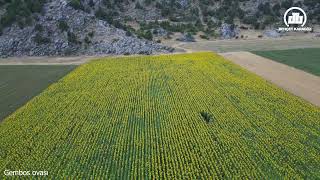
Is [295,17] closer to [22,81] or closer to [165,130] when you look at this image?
[22,81]

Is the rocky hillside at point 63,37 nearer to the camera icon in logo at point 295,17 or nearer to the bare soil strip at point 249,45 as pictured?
the bare soil strip at point 249,45

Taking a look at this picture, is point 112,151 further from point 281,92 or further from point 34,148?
point 281,92

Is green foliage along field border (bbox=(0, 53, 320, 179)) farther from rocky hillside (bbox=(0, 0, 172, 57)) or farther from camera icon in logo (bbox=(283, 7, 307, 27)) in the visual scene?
camera icon in logo (bbox=(283, 7, 307, 27))

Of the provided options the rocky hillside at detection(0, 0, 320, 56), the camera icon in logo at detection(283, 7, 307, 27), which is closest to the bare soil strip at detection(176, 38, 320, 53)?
the rocky hillside at detection(0, 0, 320, 56)

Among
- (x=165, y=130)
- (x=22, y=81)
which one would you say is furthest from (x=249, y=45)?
(x=165, y=130)

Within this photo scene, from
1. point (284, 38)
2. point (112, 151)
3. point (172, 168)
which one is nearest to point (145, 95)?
point (112, 151)

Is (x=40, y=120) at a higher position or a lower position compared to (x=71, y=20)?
lower

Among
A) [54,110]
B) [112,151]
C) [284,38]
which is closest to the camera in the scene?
[112,151]
